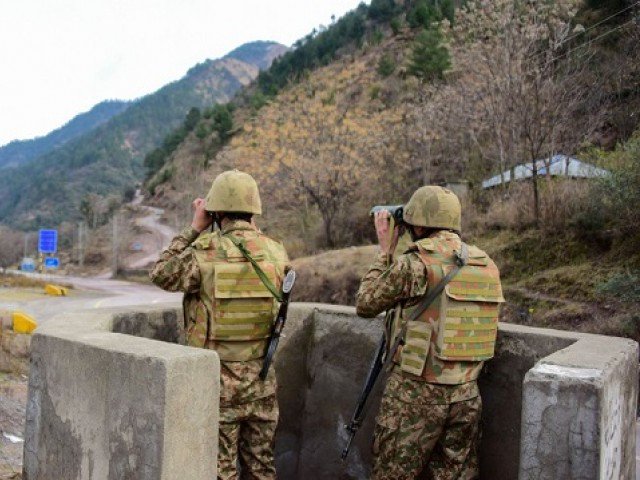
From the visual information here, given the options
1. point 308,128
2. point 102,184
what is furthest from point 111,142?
point 308,128

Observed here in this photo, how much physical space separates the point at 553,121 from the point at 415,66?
769 inches

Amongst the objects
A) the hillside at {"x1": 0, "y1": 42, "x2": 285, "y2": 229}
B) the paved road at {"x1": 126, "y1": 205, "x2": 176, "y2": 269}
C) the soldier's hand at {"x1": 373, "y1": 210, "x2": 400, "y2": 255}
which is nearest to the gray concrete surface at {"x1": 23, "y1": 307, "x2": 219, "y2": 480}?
the soldier's hand at {"x1": 373, "y1": 210, "x2": 400, "y2": 255}

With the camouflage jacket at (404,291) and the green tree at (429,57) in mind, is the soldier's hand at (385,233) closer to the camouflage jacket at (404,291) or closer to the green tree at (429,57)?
the camouflage jacket at (404,291)

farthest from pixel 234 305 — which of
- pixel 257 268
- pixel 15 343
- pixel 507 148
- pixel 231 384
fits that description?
pixel 507 148

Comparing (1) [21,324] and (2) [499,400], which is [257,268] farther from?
(1) [21,324]

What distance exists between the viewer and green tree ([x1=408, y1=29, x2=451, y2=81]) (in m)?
27.5

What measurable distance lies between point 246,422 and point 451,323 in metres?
0.99

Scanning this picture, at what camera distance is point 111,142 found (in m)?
116

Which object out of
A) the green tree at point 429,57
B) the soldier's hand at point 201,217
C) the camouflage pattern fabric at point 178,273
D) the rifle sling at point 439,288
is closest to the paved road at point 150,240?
the green tree at point 429,57

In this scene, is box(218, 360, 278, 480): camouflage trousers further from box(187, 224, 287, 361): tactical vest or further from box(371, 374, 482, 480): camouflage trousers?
box(371, 374, 482, 480): camouflage trousers

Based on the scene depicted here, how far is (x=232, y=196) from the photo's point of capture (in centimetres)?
292

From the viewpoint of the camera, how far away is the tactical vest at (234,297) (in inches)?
107

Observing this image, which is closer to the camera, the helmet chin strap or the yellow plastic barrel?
the helmet chin strap

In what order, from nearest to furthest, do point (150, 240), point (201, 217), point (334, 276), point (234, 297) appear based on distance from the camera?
point (234, 297) < point (201, 217) < point (334, 276) < point (150, 240)
